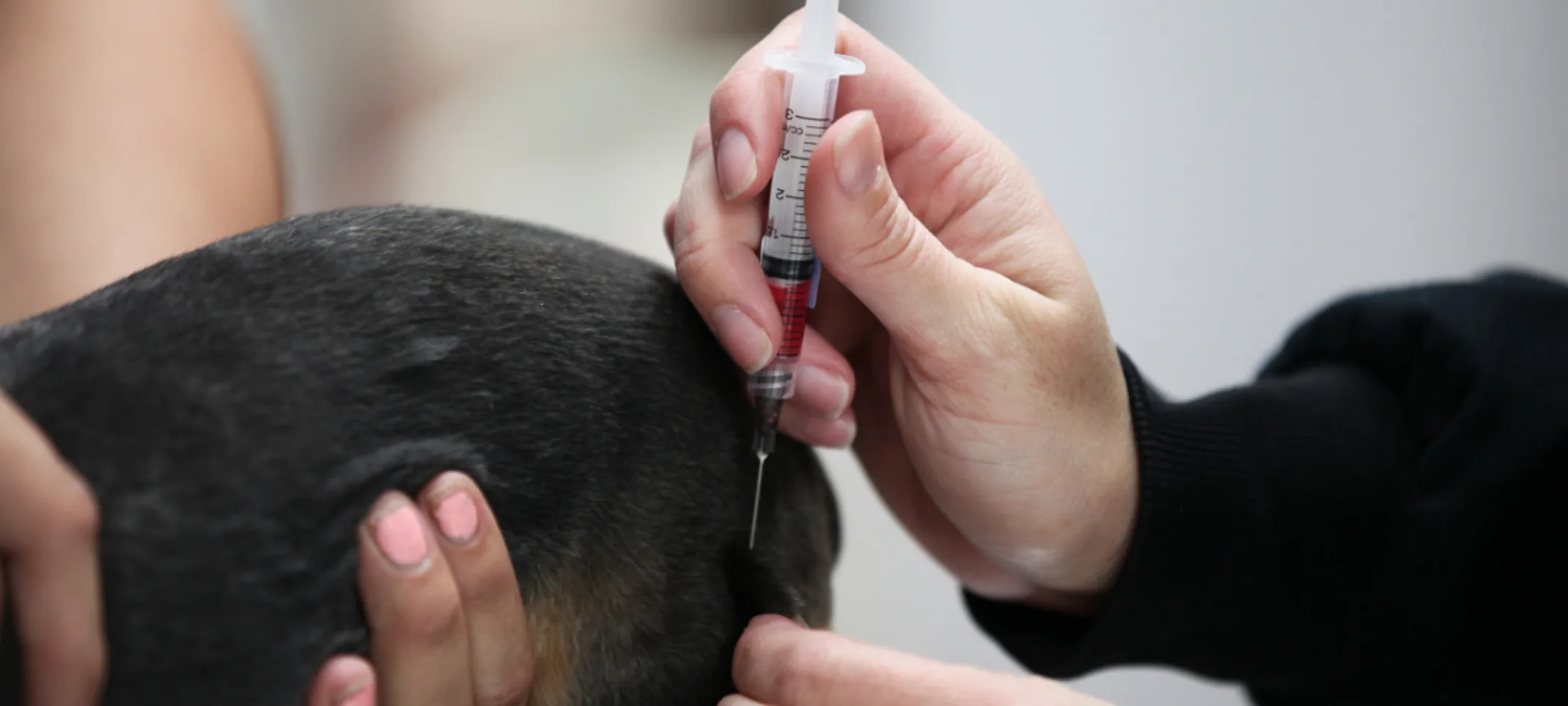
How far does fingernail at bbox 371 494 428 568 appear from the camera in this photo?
658 millimetres

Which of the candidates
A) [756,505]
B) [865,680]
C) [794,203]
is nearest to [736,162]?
[794,203]

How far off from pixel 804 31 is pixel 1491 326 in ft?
2.77

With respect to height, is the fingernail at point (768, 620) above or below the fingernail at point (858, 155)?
below

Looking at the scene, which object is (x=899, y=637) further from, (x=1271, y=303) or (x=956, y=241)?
(x=956, y=241)

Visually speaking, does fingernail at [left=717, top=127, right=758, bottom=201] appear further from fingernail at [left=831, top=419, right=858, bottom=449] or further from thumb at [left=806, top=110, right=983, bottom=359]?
fingernail at [left=831, top=419, right=858, bottom=449]

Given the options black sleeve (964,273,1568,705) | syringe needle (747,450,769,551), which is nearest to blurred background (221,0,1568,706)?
black sleeve (964,273,1568,705)

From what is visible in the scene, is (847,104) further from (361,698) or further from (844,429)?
(361,698)

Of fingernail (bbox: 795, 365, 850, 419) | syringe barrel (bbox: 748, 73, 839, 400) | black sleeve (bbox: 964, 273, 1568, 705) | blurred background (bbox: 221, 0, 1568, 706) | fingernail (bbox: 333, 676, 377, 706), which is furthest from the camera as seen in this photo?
blurred background (bbox: 221, 0, 1568, 706)

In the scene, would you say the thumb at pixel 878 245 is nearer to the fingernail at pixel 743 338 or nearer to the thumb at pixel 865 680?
the fingernail at pixel 743 338

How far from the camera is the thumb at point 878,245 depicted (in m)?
0.70

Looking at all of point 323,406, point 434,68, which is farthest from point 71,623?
point 434,68

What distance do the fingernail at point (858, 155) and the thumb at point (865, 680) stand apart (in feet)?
1.09

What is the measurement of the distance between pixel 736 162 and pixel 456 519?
1.05 ft

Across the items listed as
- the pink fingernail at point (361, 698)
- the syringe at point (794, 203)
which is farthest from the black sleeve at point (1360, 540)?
the pink fingernail at point (361, 698)
